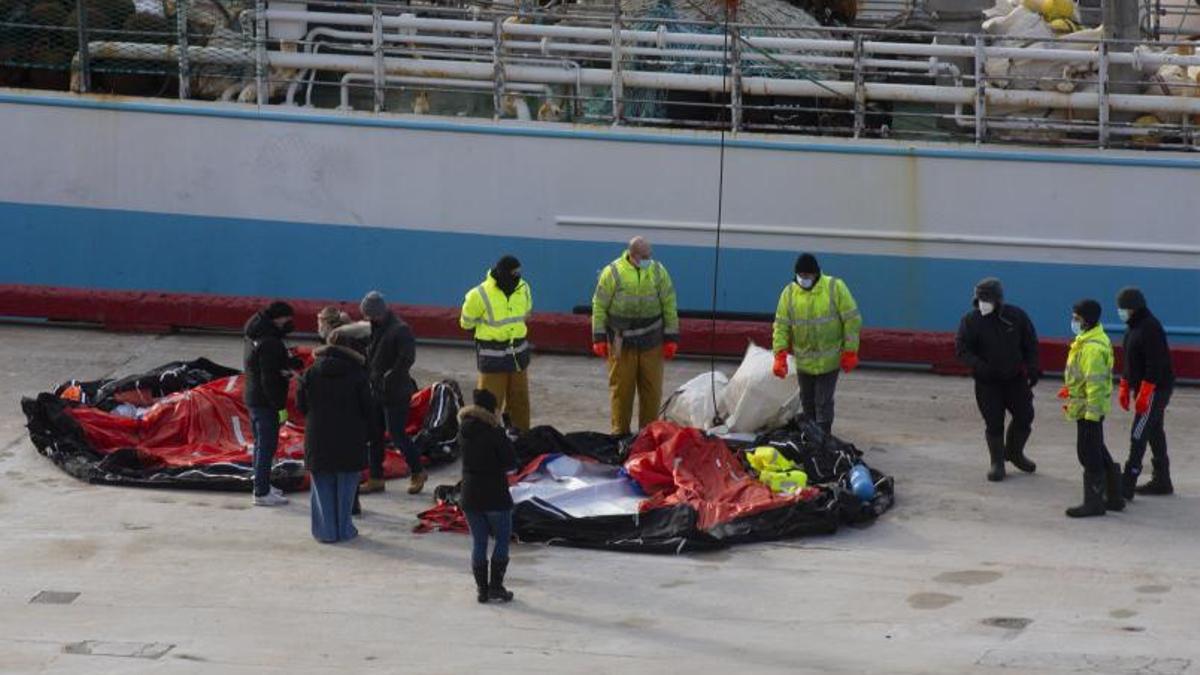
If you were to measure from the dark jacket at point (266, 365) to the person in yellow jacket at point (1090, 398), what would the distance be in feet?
15.4

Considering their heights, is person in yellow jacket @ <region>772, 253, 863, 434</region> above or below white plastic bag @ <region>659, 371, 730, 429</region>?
above

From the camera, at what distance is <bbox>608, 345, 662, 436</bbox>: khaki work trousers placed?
14062 mm

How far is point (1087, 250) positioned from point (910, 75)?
200 cm

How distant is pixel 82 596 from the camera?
10.6 metres

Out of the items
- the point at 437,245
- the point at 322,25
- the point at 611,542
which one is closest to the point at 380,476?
the point at 611,542

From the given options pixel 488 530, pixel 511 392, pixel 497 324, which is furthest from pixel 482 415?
pixel 511 392

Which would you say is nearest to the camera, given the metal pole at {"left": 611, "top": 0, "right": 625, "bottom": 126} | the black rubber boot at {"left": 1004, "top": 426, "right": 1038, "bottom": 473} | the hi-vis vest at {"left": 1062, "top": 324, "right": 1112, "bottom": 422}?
the hi-vis vest at {"left": 1062, "top": 324, "right": 1112, "bottom": 422}

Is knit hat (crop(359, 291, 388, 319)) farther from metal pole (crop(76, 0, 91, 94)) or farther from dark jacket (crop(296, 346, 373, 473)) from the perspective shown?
metal pole (crop(76, 0, 91, 94))

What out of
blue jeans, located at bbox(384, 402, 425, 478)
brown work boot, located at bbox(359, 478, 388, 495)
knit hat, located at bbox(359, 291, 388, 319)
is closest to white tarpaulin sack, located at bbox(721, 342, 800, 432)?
blue jeans, located at bbox(384, 402, 425, 478)

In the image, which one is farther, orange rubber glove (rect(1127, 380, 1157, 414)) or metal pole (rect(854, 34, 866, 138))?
metal pole (rect(854, 34, 866, 138))

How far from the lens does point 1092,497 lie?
1227 cm

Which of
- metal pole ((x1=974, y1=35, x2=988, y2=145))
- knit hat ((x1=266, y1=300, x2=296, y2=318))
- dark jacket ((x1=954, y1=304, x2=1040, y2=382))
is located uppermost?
metal pole ((x1=974, y1=35, x2=988, y2=145))

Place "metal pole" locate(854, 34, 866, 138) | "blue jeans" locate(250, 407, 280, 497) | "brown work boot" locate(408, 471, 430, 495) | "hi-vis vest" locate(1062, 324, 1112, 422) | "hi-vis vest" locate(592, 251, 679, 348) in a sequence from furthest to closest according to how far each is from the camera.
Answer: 1. "metal pole" locate(854, 34, 866, 138)
2. "hi-vis vest" locate(592, 251, 679, 348)
3. "brown work boot" locate(408, 471, 430, 495)
4. "blue jeans" locate(250, 407, 280, 497)
5. "hi-vis vest" locate(1062, 324, 1112, 422)

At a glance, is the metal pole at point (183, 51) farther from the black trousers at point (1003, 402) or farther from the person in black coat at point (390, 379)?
the black trousers at point (1003, 402)
